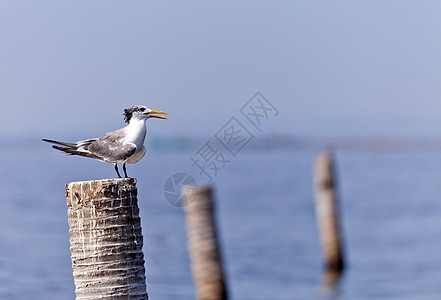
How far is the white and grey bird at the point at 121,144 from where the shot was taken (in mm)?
7684

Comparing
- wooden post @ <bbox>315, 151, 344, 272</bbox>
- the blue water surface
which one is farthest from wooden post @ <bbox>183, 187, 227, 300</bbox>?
wooden post @ <bbox>315, 151, 344, 272</bbox>

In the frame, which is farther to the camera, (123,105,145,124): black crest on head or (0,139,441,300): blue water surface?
(0,139,441,300): blue water surface

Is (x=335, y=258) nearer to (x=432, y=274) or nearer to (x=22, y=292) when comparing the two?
(x=432, y=274)

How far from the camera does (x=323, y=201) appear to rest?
18.7m

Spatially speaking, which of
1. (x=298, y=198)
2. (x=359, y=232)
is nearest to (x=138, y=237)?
(x=359, y=232)

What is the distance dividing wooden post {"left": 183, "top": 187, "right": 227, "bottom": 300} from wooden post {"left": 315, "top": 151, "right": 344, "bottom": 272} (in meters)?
7.80

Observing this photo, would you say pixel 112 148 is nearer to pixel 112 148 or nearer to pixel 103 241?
pixel 112 148

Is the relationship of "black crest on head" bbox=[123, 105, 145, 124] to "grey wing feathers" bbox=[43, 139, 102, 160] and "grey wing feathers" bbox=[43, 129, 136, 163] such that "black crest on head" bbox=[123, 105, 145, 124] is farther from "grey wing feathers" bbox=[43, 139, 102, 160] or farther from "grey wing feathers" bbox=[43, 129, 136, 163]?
"grey wing feathers" bbox=[43, 139, 102, 160]

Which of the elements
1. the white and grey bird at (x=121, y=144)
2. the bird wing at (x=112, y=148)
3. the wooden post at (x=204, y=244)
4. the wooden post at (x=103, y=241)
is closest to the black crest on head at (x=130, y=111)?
the white and grey bird at (x=121, y=144)

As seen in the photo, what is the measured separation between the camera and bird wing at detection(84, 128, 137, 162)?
7668mm

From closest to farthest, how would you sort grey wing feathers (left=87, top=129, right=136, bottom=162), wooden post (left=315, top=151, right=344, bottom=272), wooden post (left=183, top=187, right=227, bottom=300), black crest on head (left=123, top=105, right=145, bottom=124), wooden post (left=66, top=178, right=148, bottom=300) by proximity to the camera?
wooden post (left=66, top=178, right=148, bottom=300) → grey wing feathers (left=87, top=129, right=136, bottom=162) → black crest on head (left=123, top=105, right=145, bottom=124) → wooden post (left=183, top=187, right=227, bottom=300) → wooden post (left=315, top=151, right=344, bottom=272)

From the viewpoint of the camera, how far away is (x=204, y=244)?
35.0 feet

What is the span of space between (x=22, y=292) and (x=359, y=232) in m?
15.7

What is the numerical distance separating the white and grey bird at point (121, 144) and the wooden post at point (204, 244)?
2742 mm
